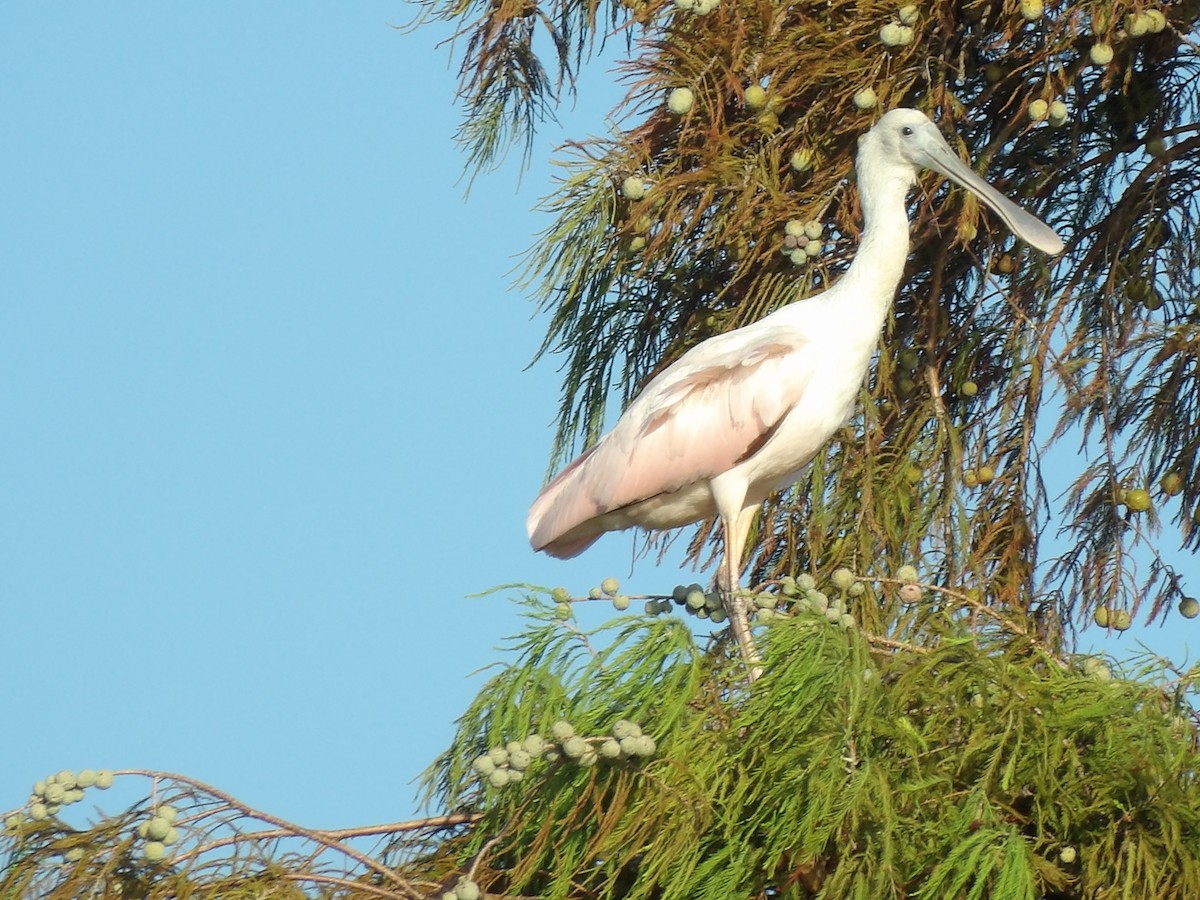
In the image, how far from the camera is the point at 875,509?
15.9ft

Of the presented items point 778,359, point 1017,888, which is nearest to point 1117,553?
point 778,359

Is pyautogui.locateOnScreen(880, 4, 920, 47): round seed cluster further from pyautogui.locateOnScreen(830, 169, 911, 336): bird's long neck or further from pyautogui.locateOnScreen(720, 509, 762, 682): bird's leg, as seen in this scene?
pyautogui.locateOnScreen(720, 509, 762, 682): bird's leg


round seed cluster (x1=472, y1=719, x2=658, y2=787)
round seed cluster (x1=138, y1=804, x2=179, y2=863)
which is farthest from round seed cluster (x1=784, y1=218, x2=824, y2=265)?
round seed cluster (x1=138, y1=804, x2=179, y2=863)

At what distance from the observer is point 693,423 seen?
5.00 m

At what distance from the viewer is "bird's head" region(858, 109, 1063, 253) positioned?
478 cm

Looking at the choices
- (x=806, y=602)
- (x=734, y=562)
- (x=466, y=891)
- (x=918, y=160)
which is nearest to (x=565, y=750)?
(x=466, y=891)

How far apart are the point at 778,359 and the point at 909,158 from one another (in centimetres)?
54

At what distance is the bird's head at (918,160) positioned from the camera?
4781 millimetres

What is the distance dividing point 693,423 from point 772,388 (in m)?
0.22

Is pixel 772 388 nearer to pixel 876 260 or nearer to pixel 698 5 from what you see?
pixel 876 260

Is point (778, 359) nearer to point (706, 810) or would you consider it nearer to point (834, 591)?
point (834, 591)

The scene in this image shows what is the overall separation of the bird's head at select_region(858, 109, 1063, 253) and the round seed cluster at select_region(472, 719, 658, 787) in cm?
193

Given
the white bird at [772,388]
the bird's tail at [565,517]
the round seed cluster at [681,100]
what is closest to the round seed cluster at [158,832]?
the white bird at [772,388]

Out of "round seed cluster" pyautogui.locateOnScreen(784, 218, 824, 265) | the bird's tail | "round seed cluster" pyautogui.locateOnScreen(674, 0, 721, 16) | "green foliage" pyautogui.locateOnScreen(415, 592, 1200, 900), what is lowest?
"green foliage" pyautogui.locateOnScreen(415, 592, 1200, 900)
